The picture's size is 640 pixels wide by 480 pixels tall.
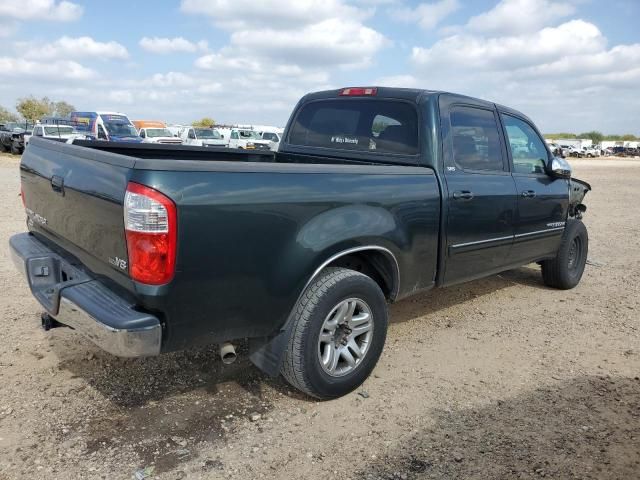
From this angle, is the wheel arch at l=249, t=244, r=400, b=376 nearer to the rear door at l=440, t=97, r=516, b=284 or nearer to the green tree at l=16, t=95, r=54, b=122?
the rear door at l=440, t=97, r=516, b=284

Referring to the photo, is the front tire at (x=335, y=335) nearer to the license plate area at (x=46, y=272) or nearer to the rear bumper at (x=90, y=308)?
Result: the rear bumper at (x=90, y=308)

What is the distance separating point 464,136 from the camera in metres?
4.15

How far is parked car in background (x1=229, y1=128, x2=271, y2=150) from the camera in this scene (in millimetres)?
26938

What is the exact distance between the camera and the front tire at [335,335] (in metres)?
2.99

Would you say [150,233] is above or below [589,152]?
below

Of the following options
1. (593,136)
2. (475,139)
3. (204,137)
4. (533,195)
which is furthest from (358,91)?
(593,136)

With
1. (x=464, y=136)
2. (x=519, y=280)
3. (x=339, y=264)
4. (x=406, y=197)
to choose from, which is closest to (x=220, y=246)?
(x=339, y=264)

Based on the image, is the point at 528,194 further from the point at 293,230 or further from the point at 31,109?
the point at 31,109

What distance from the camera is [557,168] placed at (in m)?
5.01

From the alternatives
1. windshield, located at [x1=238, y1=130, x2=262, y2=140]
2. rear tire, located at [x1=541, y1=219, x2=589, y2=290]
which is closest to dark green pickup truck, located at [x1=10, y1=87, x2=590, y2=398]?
rear tire, located at [x1=541, y1=219, x2=589, y2=290]

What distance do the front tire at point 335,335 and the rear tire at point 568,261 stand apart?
3.07 meters

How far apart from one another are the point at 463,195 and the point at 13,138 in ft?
104

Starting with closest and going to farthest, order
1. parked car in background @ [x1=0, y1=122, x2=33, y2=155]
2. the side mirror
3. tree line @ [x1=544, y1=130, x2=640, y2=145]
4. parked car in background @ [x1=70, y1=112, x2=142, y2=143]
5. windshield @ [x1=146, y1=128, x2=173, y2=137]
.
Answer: the side mirror, parked car in background @ [x1=70, y1=112, x2=142, y2=143], windshield @ [x1=146, y1=128, x2=173, y2=137], parked car in background @ [x1=0, y1=122, x2=33, y2=155], tree line @ [x1=544, y1=130, x2=640, y2=145]

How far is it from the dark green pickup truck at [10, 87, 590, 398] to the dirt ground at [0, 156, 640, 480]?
0.38 metres
